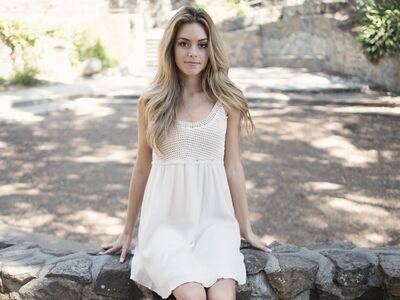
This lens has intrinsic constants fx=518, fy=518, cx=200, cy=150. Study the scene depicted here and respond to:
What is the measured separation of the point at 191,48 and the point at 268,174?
11.6 ft

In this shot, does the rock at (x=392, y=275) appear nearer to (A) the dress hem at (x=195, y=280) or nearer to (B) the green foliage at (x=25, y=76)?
(A) the dress hem at (x=195, y=280)

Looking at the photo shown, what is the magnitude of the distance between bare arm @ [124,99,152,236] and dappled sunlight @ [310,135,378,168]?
158 inches

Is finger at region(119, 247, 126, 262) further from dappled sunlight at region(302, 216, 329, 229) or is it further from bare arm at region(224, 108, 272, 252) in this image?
dappled sunlight at region(302, 216, 329, 229)

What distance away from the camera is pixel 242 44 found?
48.7ft

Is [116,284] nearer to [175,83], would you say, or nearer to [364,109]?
[175,83]

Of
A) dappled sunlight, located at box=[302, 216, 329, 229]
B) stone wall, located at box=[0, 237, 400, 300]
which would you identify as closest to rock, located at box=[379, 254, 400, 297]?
stone wall, located at box=[0, 237, 400, 300]

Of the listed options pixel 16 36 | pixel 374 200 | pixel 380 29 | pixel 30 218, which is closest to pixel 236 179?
pixel 30 218

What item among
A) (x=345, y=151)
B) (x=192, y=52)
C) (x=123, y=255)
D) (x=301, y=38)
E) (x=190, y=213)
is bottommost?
(x=345, y=151)

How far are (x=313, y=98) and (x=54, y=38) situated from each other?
680cm

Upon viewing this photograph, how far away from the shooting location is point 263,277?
85.0 inches

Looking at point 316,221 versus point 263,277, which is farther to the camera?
point 316,221

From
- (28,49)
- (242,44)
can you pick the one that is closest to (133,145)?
(28,49)

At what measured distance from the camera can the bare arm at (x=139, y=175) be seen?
226 cm

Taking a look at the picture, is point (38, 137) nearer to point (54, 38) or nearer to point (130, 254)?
point (130, 254)
